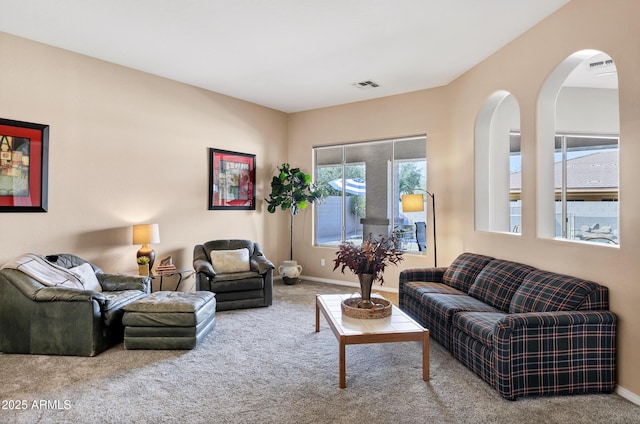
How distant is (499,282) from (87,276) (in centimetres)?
409

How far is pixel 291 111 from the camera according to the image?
689 centimetres

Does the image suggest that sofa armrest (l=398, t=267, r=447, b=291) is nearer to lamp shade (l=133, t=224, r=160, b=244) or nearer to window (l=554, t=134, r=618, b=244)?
window (l=554, t=134, r=618, b=244)

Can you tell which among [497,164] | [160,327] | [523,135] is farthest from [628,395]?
[160,327]

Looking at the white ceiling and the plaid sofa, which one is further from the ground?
the white ceiling

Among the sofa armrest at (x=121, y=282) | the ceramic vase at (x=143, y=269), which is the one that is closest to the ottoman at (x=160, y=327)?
the sofa armrest at (x=121, y=282)

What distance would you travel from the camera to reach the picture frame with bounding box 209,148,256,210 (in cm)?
577

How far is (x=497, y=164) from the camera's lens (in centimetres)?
513

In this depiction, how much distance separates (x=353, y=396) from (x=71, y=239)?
362cm

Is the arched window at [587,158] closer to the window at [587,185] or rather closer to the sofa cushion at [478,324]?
the window at [587,185]

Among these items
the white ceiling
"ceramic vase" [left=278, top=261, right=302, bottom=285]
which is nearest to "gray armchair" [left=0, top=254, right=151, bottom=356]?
the white ceiling

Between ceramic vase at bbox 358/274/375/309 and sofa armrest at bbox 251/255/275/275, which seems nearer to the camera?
ceramic vase at bbox 358/274/375/309

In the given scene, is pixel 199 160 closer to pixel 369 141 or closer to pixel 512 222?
pixel 369 141

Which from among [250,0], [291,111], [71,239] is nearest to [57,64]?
[71,239]

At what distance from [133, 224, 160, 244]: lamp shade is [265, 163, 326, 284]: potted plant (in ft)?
6.98
